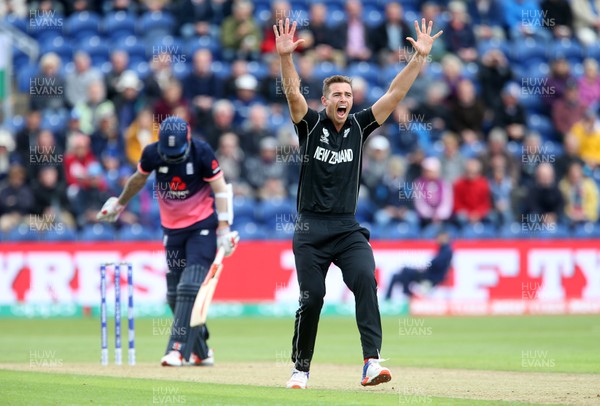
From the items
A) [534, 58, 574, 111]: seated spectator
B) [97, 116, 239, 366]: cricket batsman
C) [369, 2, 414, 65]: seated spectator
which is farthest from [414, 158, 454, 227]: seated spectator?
[97, 116, 239, 366]: cricket batsman

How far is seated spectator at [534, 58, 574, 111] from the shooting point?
90.1ft

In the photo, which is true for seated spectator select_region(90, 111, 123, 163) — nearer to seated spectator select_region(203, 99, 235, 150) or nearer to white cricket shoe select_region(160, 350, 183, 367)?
seated spectator select_region(203, 99, 235, 150)

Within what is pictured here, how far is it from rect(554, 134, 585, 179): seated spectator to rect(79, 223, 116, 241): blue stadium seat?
31.9ft

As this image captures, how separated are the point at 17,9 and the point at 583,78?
13.2 meters

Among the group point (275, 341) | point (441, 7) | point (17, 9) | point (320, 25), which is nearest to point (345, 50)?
point (320, 25)

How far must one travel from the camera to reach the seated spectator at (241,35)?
26094 millimetres

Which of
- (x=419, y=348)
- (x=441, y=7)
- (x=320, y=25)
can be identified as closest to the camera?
(x=419, y=348)

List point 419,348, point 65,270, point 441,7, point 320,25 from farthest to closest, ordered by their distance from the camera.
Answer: point 441,7 → point 320,25 → point 65,270 → point 419,348

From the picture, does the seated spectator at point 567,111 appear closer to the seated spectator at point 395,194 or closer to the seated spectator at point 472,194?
the seated spectator at point 472,194

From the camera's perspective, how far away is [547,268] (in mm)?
23766

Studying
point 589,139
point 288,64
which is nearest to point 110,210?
point 288,64

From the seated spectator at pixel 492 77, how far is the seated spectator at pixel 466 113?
755 millimetres

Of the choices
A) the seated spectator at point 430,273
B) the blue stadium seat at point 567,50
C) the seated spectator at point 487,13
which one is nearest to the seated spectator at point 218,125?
the seated spectator at point 430,273

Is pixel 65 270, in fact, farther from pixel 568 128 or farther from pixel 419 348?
pixel 568 128
